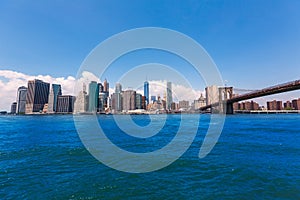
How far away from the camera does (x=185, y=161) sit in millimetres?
11898

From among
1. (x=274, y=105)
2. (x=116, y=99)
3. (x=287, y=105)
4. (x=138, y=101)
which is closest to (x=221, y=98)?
(x=116, y=99)

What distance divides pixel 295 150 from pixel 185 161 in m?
9.89

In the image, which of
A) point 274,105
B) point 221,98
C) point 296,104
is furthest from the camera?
point 274,105

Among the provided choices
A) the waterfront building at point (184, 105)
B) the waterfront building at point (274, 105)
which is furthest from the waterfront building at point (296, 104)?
the waterfront building at point (184, 105)

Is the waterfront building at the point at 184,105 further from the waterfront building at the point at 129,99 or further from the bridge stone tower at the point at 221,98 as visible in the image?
the bridge stone tower at the point at 221,98

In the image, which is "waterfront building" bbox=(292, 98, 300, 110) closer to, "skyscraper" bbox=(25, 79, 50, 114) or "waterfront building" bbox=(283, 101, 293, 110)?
"waterfront building" bbox=(283, 101, 293, 110)

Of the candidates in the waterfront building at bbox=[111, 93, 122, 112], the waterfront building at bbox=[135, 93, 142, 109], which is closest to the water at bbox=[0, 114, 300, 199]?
the waterfront building at bbox=[111, 93, 122, 112]

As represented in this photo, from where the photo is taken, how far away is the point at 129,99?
554ft

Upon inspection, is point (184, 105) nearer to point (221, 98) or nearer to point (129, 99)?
point (129, 99)

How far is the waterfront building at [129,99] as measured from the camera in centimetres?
16454

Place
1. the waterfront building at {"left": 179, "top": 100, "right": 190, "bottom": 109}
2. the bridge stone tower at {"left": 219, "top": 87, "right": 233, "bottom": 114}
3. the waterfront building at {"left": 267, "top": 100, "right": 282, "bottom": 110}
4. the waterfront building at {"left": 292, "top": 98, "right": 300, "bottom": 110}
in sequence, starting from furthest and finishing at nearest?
the waterfront building at {"left": 179, "top": 100, "right": 190, "bottom": 109}
the waterfront building at {"left": 267, "top": 100, "right": 282, "bottom": 110}
the waterfront building at {"left": 292, "top": 98, "right": 300, "bottom": 110}
the bridge stone tower at {"left": 219, "top": 87, "right": 233, "bottom": 114}

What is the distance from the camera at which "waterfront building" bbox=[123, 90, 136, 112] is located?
16454 centimetres

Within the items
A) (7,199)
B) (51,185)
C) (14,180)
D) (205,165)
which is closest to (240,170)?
(205,165)

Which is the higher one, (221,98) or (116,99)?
(116,99)
